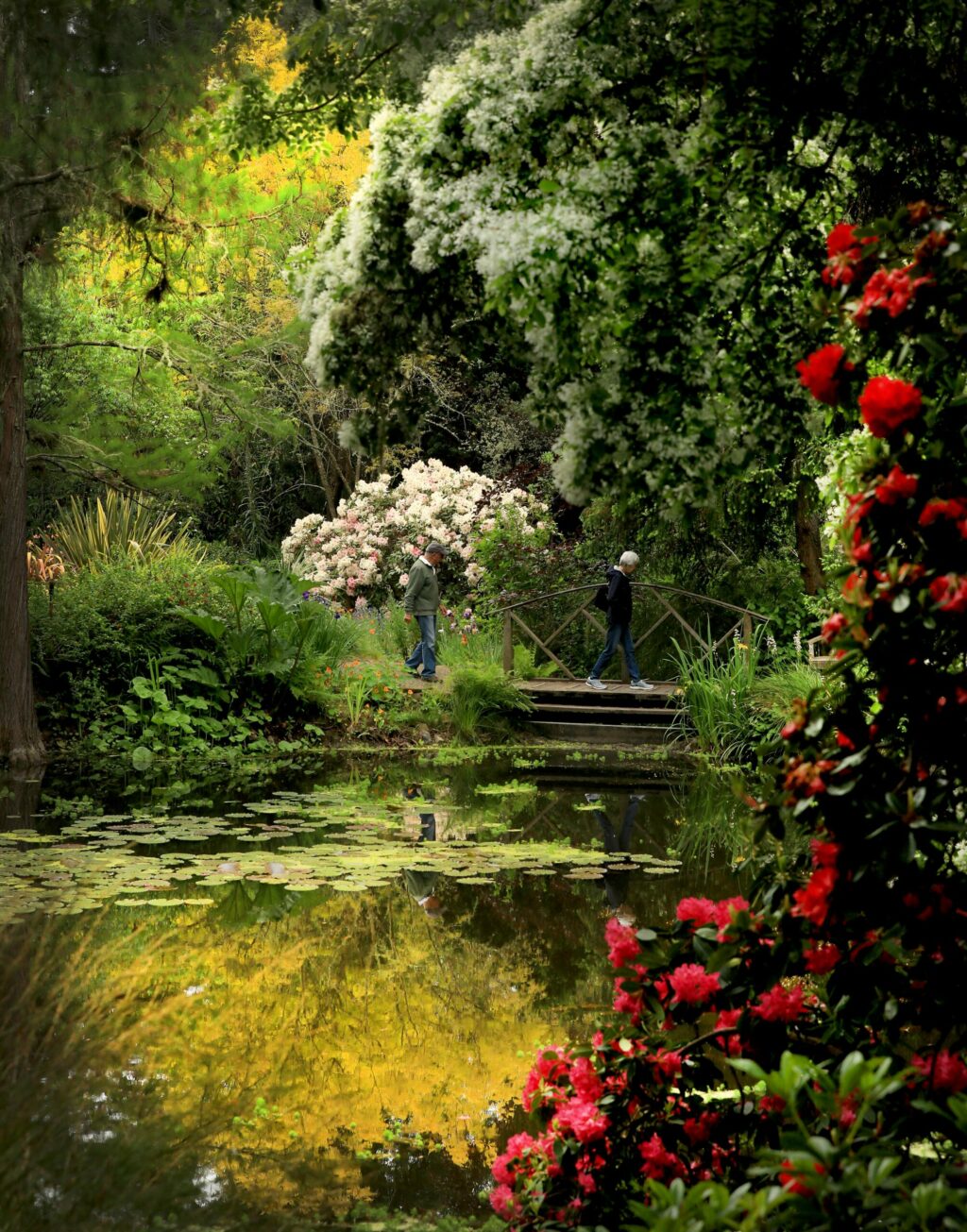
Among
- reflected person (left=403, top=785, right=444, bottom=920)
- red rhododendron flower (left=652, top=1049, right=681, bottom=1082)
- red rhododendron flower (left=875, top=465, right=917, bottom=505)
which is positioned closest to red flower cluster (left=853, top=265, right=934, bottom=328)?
red rhododendron flower (left=875, top=465, right=917, bottom=505)

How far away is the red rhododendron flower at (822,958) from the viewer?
Result: 3076 millimetres

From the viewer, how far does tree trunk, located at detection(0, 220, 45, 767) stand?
40.3 feet

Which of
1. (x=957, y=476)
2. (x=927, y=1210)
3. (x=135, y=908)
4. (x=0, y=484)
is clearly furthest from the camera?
(x=0, y=484)

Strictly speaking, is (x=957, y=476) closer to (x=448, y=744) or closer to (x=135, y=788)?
(x=135, y=788)

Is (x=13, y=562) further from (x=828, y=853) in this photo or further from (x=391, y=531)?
(x=828, y=853)

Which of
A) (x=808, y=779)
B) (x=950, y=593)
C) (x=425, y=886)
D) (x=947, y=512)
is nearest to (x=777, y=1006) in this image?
(x=808, y=779)

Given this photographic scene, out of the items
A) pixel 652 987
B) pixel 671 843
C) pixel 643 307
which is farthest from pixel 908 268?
pixel 671 843

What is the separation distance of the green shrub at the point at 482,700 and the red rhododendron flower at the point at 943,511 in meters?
12.5

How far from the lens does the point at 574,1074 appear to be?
132 inches

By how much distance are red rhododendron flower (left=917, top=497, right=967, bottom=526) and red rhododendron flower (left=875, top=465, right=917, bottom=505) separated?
80 mm

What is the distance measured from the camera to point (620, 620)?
629 inches

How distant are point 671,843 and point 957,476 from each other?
22.1 ft

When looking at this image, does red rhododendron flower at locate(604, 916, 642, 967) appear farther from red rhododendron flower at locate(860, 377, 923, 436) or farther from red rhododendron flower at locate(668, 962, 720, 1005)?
red rhododendron flower at locate(860, 377, 923, 436)

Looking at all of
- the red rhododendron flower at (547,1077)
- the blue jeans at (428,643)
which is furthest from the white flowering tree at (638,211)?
Answer: the blue jeans at (428,643)
